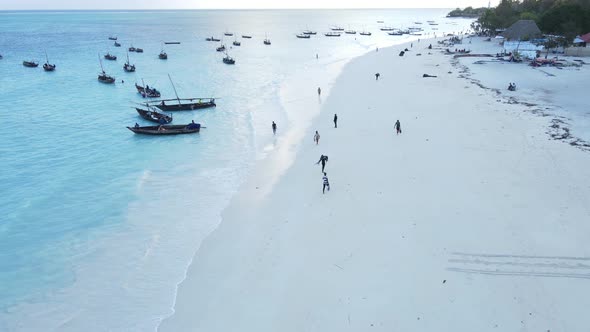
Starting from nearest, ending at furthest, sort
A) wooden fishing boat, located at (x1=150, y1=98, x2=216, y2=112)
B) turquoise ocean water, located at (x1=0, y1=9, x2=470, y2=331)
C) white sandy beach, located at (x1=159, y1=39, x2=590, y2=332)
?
white sandy beach, located at (x1=159, y1=39, x2=590, y2=332) < turquoise ocean water, located at (x1=0, y1=9, x2=470, y2=331) < wooden fishing boat, located at (x1=150, y1=98, x2=216, y2=112)

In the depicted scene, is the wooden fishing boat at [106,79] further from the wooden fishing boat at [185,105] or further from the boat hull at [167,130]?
the boat hull at [167,130]

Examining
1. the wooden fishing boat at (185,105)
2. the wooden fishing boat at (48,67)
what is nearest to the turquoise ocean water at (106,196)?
the wooden fishing boat at (185,105)

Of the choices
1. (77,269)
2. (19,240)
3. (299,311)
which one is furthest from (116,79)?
(299,311)

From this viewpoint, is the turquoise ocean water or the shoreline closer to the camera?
the turquoise ocean water

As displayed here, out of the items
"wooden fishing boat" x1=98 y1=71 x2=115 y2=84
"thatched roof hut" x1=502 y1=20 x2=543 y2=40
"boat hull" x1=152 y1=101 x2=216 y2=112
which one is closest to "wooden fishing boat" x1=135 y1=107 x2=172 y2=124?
"boat hull" x1=152 y1=101 x2=216 y2=112

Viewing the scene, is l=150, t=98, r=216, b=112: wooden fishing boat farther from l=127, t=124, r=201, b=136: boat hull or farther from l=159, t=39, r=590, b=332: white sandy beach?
l=159, t=39, r=590, b=332: white sandy beach

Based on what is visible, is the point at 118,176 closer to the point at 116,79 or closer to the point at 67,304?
the point at 67,304

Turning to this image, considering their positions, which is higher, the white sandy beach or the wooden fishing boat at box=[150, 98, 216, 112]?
the wooden fishing boat at box=[150, 98, 216, 112]
